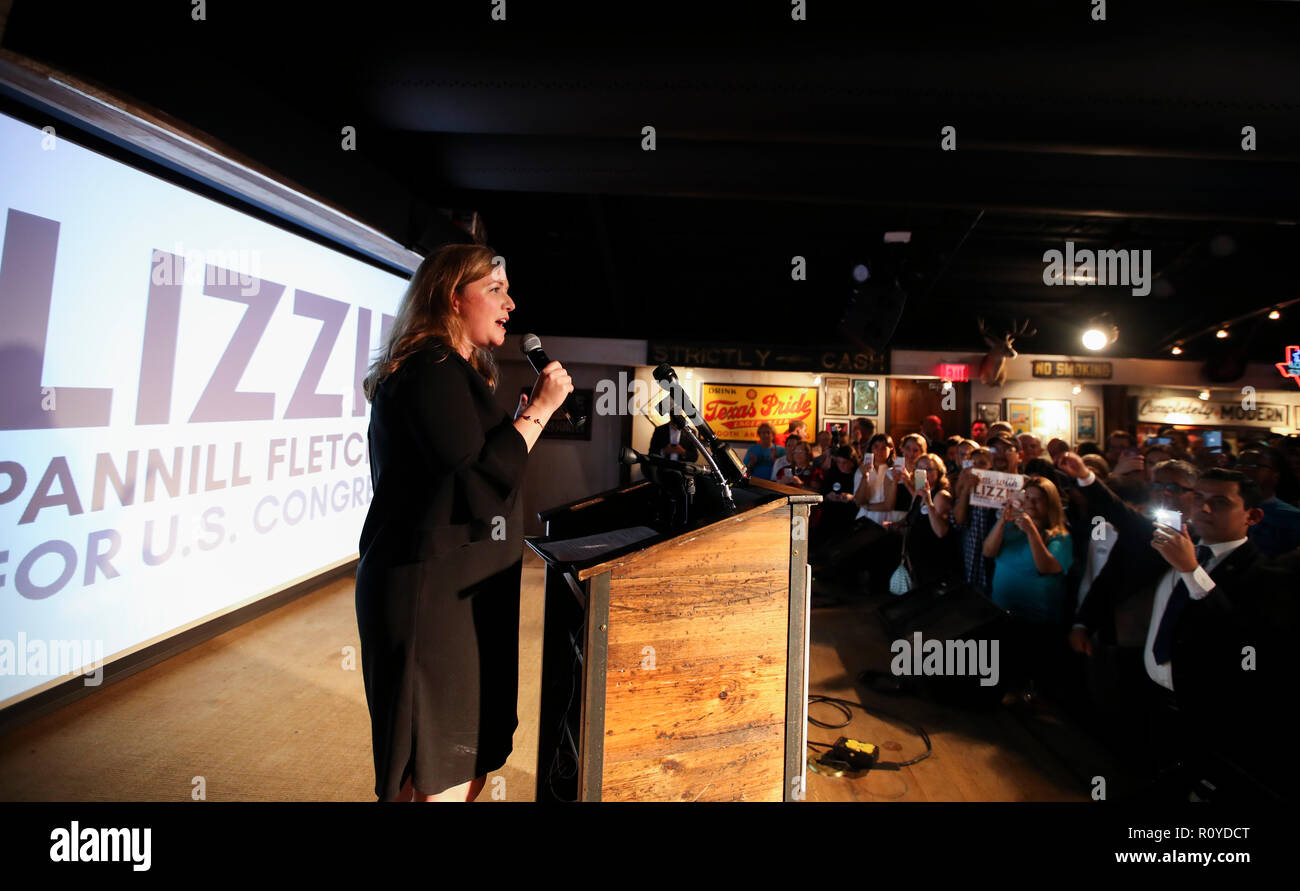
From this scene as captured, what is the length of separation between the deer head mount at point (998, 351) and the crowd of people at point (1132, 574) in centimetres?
329

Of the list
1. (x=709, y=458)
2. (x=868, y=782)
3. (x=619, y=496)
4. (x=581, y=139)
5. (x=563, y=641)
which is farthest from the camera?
(x=581, y=139)

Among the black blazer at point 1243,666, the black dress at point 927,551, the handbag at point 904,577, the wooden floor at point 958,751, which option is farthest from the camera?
the handbag at point 904,577

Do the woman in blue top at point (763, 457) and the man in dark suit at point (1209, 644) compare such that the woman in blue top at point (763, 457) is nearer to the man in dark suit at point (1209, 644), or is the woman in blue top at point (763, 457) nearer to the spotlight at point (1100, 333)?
the man in dark suit at point (1209, 644)


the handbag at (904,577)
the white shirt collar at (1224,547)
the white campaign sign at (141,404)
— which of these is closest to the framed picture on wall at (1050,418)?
the handbag at (904,577)

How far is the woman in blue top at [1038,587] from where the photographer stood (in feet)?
9.42

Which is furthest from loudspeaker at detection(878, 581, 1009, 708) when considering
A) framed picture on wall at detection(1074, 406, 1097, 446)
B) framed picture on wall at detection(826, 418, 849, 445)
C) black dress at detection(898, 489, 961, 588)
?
framed picture on wall at detection(1074, 406, 1097, 446)

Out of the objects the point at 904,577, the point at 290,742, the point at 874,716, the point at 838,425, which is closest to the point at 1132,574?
the point at 874,716

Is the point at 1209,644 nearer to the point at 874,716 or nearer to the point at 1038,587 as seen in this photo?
the point at 1038,587

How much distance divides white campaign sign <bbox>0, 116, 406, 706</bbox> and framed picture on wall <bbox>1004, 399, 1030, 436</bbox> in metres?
8.65

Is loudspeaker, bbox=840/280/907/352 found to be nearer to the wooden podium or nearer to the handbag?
the handbag
